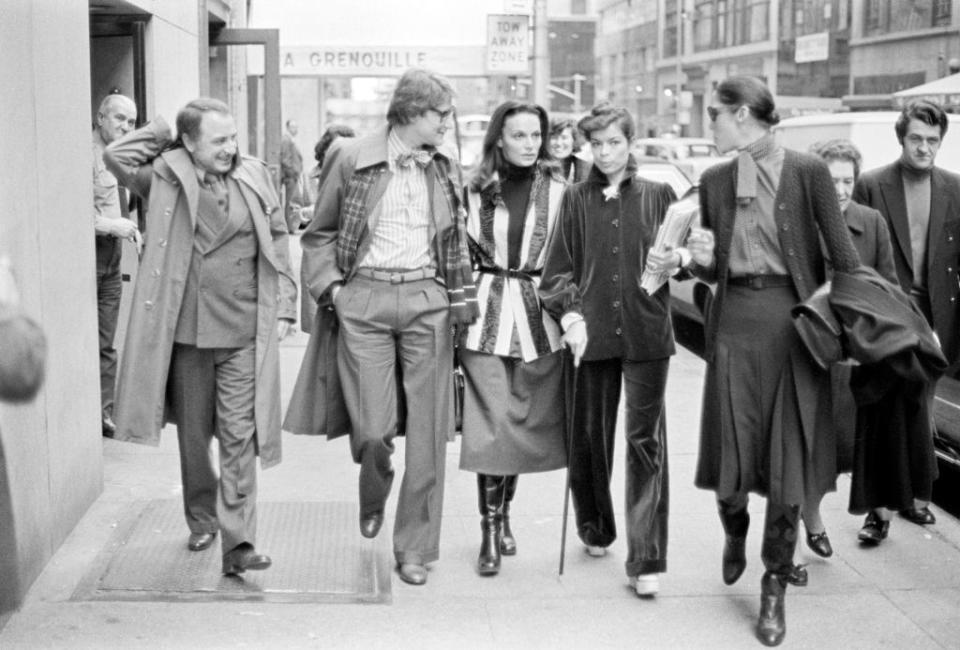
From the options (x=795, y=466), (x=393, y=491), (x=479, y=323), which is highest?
(x=479, y=323)

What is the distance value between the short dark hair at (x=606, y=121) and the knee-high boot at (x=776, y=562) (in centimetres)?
156

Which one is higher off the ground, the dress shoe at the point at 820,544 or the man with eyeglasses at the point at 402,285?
the man with eyeglasses at the point at 402,285

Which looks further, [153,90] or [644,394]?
[153,90]

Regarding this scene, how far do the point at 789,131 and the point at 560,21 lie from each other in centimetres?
9639

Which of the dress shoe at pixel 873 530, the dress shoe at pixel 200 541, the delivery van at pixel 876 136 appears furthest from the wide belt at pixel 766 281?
the delivery van at pixel 876 136

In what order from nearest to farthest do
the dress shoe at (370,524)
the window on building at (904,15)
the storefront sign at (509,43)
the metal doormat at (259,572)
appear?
the metal doormat at (259,572), the dress shoe at (370,524), the storefront sign at (509,43), the window on building at (904,15)

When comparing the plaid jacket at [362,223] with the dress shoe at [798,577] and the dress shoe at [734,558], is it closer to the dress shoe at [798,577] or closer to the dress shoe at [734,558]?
the dress shoe at [734,558]

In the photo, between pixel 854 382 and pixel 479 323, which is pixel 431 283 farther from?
pixel 854 382

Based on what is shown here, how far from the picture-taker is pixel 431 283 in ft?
18.1

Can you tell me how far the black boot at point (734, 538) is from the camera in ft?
17.2

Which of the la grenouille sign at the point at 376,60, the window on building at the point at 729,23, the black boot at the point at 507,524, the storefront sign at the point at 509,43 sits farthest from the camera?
the window on building at the point at 729,23

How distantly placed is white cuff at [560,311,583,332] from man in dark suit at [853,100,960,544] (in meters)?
1.93

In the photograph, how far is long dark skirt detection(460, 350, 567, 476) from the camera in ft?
18.5

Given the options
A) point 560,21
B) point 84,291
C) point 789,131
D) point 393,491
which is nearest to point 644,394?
point 393,491
